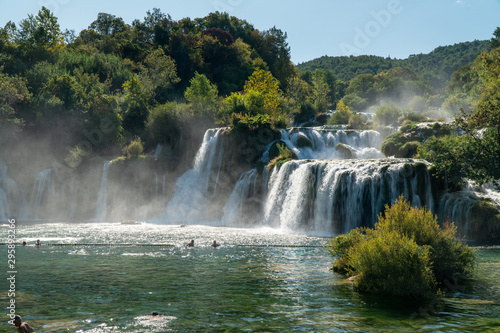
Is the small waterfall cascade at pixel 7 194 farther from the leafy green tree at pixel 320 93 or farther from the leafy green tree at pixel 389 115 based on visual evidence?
the leafy green tree at pixel 389 115

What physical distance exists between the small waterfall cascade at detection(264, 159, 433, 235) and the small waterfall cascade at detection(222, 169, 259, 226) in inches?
146

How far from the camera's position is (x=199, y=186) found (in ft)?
175

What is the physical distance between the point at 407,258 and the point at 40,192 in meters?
49.3

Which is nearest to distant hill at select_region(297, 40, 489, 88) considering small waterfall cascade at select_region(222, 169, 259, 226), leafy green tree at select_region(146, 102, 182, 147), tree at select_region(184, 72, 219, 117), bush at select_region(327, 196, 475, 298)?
tree at select_region(184, 72, 219, 117)

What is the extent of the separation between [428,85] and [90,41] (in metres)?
93.4

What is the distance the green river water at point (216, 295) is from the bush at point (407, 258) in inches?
25.2

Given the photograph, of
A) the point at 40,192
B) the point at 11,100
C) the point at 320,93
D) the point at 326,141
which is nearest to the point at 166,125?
the point at 40,192

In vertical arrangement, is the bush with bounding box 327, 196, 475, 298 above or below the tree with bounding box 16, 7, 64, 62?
below

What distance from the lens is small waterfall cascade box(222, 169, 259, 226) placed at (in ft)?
155

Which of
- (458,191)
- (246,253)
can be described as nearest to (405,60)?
(458,191)

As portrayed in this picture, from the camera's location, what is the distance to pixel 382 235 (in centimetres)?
1714

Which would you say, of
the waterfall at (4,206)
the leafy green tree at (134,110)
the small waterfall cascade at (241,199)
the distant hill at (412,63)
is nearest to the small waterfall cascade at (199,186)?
the small waterfall cascade at (241,199)

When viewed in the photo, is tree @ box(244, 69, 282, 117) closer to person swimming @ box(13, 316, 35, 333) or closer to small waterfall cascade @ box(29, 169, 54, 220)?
small waterfall cascade @ box(29, 169, 54, 220)

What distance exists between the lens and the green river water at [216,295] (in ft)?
43.0
